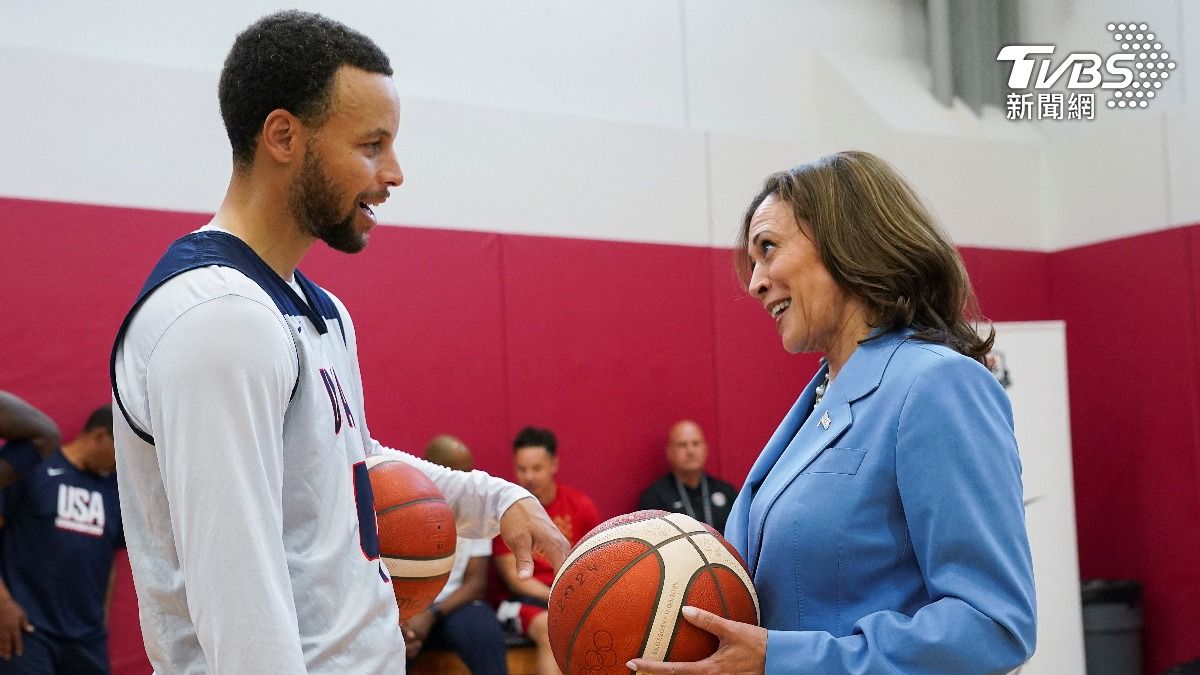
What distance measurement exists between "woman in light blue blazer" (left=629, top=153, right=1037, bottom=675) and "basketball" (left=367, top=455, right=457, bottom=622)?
1.87 ft

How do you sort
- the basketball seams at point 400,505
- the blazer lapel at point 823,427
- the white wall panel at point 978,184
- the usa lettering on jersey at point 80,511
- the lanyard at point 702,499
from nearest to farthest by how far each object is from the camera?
1. the blazer lapel at point 823,427
2. the basketball seams at point 400,505
3. the usa lettering on jersey at point 80,511
4. the lanyard at point 702,499
5. the white wall panel at point 978,184

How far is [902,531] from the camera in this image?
201 cm

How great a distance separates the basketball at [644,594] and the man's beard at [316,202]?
0.75 metres

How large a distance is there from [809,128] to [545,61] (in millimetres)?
2176

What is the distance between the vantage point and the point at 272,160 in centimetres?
192

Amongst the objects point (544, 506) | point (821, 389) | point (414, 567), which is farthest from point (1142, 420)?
point (414, 567)

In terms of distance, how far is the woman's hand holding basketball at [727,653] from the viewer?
198 centimetres

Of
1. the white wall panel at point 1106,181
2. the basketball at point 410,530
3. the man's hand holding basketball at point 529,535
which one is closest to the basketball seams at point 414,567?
the basketball at point 410,530

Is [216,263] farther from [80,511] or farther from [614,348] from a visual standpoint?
[614,348]

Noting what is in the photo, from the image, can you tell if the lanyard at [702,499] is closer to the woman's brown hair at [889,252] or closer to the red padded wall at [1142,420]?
the red padded wall at [1142,420]

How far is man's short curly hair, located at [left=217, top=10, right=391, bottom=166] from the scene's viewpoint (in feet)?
6.17
